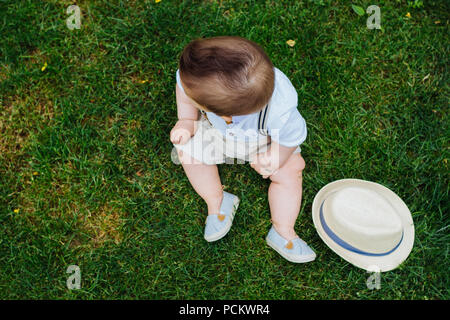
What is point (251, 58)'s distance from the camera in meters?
1.49

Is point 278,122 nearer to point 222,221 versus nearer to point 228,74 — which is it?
point 228,74

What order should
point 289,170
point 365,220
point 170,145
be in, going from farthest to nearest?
1. point 170,145
2. point 289,170
3. point 365,220

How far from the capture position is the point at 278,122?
185 cm

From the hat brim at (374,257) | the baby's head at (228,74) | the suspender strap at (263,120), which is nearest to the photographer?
the baby's head at (228,74)

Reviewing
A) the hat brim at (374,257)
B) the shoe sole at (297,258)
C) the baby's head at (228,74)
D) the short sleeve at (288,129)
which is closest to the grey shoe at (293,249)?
the shoe sole at (297,258)

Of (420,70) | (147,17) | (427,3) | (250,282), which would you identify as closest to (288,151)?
(250,282)

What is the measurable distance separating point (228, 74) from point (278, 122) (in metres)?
0.47

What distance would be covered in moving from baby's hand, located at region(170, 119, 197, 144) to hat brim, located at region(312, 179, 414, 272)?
2.84 ft

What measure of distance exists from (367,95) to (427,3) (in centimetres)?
81

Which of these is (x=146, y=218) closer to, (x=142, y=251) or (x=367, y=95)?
(x=142, y=251)

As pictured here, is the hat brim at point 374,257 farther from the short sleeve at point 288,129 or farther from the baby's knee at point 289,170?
the short sleeve at point 288,129

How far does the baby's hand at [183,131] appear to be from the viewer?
209 cm

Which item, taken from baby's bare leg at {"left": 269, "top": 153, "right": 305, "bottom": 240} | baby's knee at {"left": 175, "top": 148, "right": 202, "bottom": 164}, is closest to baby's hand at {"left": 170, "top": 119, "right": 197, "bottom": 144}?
baby's knee at {"left": 175, "top": 148, "right": 202, "bottom": 164}

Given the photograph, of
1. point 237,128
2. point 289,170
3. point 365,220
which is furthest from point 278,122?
point 365,220
